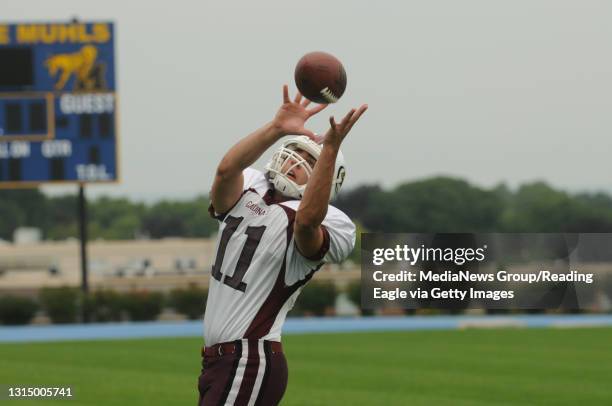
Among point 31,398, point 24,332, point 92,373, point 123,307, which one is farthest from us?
point 123,307

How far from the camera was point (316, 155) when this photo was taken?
5.29 m

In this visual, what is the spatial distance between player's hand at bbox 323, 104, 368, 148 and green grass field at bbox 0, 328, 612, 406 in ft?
25.3

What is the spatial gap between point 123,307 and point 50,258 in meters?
49.2

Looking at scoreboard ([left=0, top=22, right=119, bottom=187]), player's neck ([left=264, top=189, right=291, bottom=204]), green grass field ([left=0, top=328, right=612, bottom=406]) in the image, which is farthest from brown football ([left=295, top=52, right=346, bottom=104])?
scoreboard ([left=0, top=22, right=119, bottom=187])

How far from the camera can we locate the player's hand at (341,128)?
4.93 metres

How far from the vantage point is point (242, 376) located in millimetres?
5305

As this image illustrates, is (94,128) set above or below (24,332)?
above

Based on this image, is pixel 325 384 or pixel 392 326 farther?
pixel 392 326

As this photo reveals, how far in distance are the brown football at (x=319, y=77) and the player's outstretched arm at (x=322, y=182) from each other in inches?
14.2

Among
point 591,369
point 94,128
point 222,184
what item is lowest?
point 591,369

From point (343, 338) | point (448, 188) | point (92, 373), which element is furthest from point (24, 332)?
point (448, 188)

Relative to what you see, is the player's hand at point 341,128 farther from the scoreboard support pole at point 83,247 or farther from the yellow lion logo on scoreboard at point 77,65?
the scoreboard support pole at point 83,247

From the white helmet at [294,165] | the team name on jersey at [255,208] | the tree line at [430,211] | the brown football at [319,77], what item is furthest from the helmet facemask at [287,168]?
the tree line at [430,211]

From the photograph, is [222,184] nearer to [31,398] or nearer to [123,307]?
[31,398]
